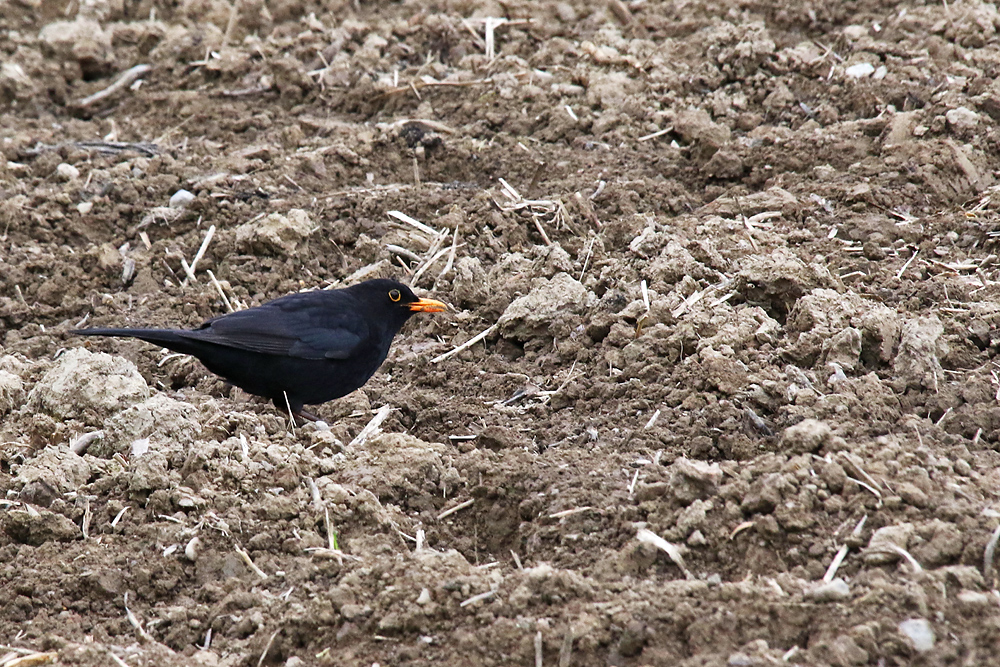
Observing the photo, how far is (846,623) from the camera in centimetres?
339

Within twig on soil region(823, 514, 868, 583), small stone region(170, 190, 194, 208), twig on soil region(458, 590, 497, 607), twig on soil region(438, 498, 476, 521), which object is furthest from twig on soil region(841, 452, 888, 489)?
small stone region(170, 190, 194, 208)

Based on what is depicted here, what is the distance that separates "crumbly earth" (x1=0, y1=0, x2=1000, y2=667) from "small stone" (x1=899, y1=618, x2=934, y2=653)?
2cm

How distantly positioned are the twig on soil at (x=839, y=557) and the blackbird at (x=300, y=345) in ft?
9.39

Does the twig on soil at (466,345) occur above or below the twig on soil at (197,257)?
above

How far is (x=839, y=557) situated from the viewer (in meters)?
3.76

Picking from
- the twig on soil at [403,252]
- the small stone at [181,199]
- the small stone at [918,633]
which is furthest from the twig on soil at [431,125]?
the small stone at [918,633]

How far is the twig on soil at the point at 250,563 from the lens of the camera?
14.0 ft

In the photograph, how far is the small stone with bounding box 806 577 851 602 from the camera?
11.5ft

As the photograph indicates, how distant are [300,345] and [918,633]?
139 inches

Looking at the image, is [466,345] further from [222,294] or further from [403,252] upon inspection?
[222,294]

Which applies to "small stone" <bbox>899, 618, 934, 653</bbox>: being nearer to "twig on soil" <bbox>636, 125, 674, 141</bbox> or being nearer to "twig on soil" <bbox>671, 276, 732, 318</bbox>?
"twig on soil" <bbox>671, 276, 732, 318</bbox>

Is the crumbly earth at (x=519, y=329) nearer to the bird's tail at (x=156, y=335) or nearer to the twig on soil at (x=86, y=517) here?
the twig on soil at (x=86, y=517)

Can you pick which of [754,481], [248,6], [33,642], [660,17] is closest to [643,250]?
[754,481]

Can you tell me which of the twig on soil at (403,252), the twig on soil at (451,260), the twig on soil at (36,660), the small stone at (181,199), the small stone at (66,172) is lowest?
the small stone at (66,172)
